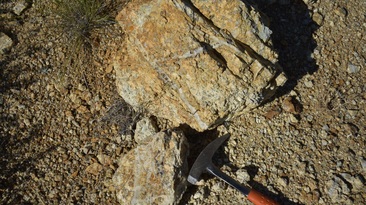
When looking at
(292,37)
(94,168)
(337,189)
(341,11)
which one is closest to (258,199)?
(337,189)

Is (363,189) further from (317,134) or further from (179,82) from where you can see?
(179,82)

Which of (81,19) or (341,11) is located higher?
(341,11)

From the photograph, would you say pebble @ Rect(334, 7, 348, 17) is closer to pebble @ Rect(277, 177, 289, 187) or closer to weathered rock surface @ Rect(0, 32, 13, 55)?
pebble @ Rect(277, 177, 289, 187)

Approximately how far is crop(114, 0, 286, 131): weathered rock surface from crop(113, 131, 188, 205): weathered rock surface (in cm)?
27

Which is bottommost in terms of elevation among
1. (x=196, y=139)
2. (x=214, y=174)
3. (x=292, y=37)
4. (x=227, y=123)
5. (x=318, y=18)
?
(x=214, y=174)

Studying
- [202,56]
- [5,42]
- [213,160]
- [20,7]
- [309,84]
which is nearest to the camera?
[202,56]

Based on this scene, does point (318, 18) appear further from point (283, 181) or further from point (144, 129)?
point (144, 129)

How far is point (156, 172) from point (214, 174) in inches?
17.6

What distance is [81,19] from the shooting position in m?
4.15

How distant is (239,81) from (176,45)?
54 cm

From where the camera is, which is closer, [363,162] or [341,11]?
[363,162]

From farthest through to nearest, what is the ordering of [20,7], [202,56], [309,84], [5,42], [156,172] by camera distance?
[20,7], [5,42], [309,84], [156,172], [202,56]

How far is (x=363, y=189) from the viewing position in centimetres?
346

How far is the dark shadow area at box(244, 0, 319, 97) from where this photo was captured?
3961 mm
